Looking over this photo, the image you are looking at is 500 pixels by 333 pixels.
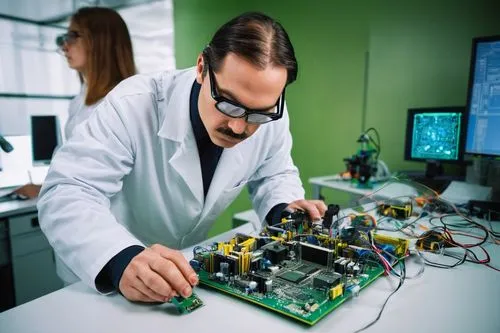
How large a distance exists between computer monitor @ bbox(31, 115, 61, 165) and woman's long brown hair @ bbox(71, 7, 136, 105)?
1150 mm

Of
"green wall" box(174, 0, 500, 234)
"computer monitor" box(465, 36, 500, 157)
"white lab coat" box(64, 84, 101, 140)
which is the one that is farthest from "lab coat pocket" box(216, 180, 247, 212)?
"green wall" box(174, 0, 500, 234)

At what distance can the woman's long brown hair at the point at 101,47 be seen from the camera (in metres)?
1.71

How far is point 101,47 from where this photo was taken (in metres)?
1.71

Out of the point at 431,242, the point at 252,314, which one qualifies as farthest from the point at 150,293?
the point at 431,242

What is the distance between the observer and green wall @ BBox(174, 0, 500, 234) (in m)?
2.21

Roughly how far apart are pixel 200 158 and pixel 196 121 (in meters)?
0.13

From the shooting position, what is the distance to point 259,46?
885 millimetres

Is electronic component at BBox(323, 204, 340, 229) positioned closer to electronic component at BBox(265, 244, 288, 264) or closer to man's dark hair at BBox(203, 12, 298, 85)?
electronic component at BBox(265, 244, 288, 264)

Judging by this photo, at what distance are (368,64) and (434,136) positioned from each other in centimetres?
90

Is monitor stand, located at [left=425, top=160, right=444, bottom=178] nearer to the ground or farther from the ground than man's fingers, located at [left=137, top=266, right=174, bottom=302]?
farther from the ground

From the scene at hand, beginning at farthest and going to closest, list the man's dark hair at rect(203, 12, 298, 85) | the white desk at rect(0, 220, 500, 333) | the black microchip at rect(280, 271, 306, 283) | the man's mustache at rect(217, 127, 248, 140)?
the man's mustache at rect(217, 127, 248, 140) < the man's dark hair at rect(203, 12, 298, 85) < the black microchip at rect(280, 271, 306, 283) < the white desk at rect(0, 220, 500, 333)

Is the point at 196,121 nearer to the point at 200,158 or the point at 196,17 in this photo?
the point at 200,158

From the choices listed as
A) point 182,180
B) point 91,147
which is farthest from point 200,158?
point 91,147

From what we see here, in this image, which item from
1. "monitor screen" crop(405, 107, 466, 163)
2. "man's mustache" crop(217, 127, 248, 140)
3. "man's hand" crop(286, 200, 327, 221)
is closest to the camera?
"man's mustache" crop(217, 127, 248, 140)
